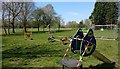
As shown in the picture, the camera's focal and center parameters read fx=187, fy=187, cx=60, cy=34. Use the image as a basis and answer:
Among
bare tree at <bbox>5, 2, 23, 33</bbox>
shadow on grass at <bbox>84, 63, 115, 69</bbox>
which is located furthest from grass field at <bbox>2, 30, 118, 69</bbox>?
bare tree at <bbox>5, 2, 23, 33</bbox>

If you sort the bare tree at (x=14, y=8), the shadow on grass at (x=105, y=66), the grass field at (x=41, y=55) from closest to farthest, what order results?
the shadow on grass at (x=105, y=66) < the grass field at (x=41, y=55) < the bare tree at (x=14, y=8)

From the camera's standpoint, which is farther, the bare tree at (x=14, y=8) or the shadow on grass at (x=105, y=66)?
the bare tree at (x=14, y=8)

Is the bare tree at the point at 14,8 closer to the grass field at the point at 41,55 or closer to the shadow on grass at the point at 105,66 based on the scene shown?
the grass field at the point at 41,55

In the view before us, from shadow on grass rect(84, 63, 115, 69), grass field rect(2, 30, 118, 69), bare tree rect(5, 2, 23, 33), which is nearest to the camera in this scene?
shadow on grass rect(84, 63, 115, 69)

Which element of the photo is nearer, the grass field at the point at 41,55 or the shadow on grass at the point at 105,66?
the shadow on grass at the point at 105,66

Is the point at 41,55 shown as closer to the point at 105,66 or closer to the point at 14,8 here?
the point at 105,66

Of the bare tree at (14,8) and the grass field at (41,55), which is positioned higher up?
the bare tree at (14,8)

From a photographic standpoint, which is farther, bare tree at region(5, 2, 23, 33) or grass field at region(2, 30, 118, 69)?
bare tree at region(5, 2, 23, 33)

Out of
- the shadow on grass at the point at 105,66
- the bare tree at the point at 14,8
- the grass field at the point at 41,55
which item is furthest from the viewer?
the bare tree at the point at 14,8

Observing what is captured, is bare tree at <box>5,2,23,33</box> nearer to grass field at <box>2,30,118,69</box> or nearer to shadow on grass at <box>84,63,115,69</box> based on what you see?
grass field at <box>2,30,118,69</box>

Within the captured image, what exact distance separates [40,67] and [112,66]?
9.64 ft

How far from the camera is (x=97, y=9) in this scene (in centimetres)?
6306

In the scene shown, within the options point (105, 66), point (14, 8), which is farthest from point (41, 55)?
point (14, 8)

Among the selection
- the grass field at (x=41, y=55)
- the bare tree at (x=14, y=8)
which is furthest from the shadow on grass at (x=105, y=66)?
the bare tree at (x=14, y=8)
